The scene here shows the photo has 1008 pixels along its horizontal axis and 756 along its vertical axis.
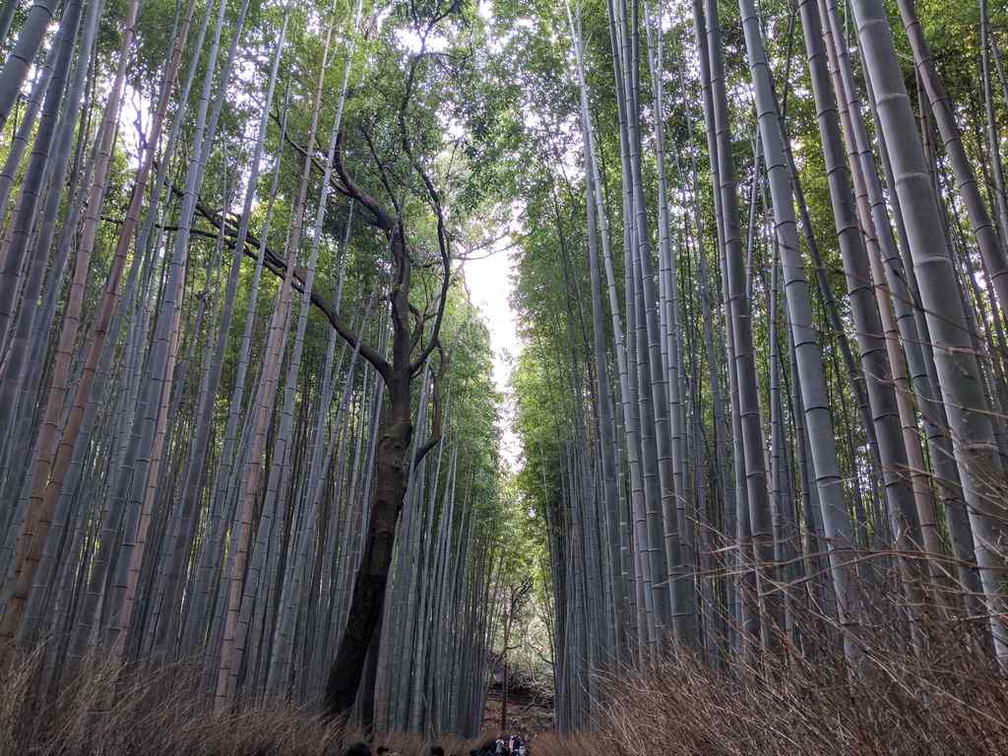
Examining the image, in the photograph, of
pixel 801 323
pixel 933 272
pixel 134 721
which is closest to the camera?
pixel 933 272

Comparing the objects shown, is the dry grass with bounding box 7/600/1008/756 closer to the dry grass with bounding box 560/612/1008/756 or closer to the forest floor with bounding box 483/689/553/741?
the dry grass with bounding box 560/612/1008/756

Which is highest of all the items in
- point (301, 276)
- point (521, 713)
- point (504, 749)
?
point (301, 276)

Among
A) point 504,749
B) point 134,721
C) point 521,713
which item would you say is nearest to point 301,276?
point 134,721

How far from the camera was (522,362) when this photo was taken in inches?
336

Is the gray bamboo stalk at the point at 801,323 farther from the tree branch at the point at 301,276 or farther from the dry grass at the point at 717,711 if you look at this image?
the tree branch at the point at 301,276

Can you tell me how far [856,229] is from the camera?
1525mm

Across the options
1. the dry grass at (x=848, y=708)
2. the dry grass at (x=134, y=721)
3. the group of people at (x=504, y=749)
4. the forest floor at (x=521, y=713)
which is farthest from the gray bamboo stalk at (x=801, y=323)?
the forest floor at (x=521, y=713)

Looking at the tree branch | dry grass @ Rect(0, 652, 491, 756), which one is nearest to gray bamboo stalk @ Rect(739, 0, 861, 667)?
dry grass @ Rect(0, 652, 491, 756)

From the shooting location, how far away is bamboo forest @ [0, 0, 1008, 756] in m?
1.30

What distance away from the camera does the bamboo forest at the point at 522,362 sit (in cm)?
130

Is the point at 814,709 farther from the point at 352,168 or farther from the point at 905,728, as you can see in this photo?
the point at 352,168

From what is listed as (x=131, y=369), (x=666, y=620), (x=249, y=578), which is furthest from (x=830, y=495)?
(x=131, y=369)

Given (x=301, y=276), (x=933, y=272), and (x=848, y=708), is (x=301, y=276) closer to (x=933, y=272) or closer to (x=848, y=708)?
(x=933, y=272)

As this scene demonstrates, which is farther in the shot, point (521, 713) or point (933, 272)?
point (521, 713)
